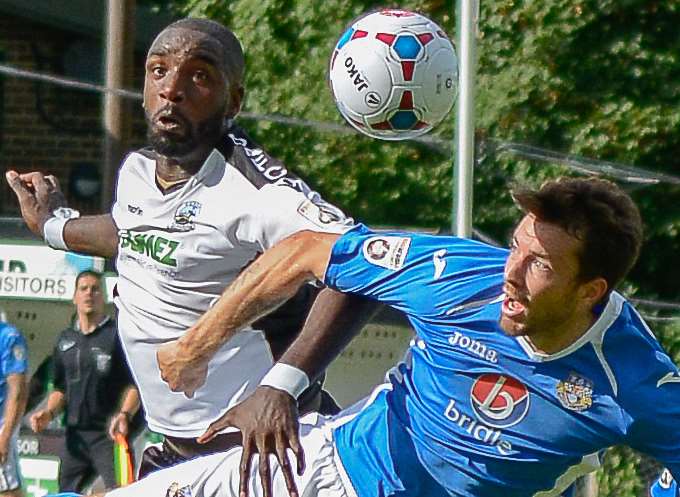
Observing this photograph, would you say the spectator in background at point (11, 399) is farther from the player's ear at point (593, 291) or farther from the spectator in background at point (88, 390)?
the player's ear at point (593, 291)

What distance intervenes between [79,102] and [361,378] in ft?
23.8

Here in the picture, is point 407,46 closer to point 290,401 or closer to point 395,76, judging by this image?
point 395,76

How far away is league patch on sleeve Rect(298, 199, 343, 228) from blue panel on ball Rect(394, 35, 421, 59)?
2.01m

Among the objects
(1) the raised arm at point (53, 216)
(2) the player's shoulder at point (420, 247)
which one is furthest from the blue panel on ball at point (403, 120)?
(2) the player's shoulder at point (420, 247)

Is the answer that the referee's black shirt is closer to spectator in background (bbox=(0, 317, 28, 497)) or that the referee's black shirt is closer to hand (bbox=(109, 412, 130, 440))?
spectator in background (bbox=(0, 317, 28, 497))

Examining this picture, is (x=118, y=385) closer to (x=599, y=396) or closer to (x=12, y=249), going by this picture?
(x=12, y=249)

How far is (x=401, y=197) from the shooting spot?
11.4m

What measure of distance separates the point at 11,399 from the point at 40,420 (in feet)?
0.60

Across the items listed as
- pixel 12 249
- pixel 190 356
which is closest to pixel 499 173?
pixel 12 249

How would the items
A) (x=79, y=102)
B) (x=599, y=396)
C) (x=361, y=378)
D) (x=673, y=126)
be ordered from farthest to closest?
A: 1. (x=79, y=102)
2. (x=673, y=126)
3. (x=361, y=378)
4. (x=599, y=396)

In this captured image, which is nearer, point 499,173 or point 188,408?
point 188,408

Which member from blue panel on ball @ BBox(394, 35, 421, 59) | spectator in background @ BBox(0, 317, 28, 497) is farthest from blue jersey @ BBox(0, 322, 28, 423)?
blue panel on ball @ BBox(394, 35, 421, 59)

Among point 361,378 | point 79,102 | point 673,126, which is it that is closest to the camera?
point 361,378

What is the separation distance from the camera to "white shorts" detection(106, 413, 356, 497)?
4180 mm
